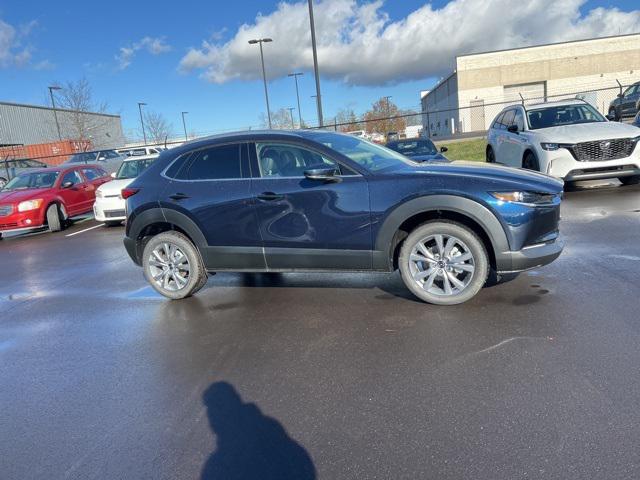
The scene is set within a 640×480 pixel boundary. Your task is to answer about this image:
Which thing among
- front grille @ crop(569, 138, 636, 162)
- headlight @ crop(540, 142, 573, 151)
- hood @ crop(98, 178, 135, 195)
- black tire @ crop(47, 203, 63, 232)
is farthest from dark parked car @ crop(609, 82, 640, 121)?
black tire @ crop(47, 203, 63, 232)

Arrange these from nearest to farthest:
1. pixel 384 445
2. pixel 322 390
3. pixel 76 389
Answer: pixel 384 445, pixel 322 390, pixel 76 389

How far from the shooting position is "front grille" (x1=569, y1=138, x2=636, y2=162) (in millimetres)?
8938

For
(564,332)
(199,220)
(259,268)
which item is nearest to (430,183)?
(564,332)

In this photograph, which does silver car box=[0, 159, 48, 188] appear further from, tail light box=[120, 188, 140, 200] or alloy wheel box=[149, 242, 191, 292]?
alloy wheel box=[149, 242, 191, 292]

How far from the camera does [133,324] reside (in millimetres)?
4957

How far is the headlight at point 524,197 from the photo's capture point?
14.0ft

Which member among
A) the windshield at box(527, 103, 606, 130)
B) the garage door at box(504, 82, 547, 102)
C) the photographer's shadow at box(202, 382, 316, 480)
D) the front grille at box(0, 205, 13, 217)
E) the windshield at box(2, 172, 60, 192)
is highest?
the garage door at box(504, 82, 547, 102)

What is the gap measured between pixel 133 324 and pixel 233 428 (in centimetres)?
242

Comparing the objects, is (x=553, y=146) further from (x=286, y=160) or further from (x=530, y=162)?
(x=286, y=160)

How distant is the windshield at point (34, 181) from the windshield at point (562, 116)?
11425mm

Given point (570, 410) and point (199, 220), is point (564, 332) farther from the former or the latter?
point (199, 220)

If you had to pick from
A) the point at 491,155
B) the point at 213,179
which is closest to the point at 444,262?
the point at 213,179

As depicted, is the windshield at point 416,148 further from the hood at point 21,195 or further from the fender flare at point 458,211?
the hood at point 21,195

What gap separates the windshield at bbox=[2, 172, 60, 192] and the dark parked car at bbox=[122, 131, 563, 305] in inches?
335
